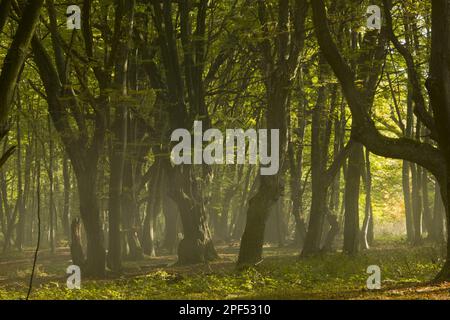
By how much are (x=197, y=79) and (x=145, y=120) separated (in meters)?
3.07

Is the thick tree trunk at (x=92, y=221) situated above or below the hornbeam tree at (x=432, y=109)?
below

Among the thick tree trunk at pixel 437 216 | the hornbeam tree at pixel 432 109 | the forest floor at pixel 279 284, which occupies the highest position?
the hornbeam tree at pixel 432 109

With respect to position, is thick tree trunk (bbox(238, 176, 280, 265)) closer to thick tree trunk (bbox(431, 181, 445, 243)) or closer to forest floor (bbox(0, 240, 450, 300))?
forest floor (bbox(0, 240, 450, 300))

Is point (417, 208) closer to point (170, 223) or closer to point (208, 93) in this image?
point (208, 93)

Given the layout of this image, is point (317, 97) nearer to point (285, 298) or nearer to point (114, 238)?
point (114, 238)

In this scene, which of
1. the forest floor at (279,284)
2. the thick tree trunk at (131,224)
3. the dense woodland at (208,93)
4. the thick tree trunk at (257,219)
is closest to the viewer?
the forest floor at (279,284)

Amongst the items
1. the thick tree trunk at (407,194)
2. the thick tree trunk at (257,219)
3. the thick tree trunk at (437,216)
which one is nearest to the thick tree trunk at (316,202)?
the thick tree trunk at (257,219)

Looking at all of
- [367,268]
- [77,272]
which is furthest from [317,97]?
[77,272]

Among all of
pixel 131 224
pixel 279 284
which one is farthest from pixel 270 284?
pixel 131 224

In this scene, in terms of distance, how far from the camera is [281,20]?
60.5 ft

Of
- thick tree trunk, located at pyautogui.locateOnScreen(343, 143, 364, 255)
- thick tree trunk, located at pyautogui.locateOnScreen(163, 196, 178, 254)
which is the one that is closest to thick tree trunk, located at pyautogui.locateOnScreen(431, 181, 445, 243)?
thick tree trunk, located at pyautogui.locateOnScreen(343, 143, 364, 255)

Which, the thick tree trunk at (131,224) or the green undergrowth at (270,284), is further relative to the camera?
the thick tree trunk at (131,224)

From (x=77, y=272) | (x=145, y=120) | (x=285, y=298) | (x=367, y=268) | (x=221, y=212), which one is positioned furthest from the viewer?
(x=221, y=212)

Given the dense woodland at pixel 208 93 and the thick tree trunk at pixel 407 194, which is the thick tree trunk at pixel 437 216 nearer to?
the dense woodland at pixel 208 93
